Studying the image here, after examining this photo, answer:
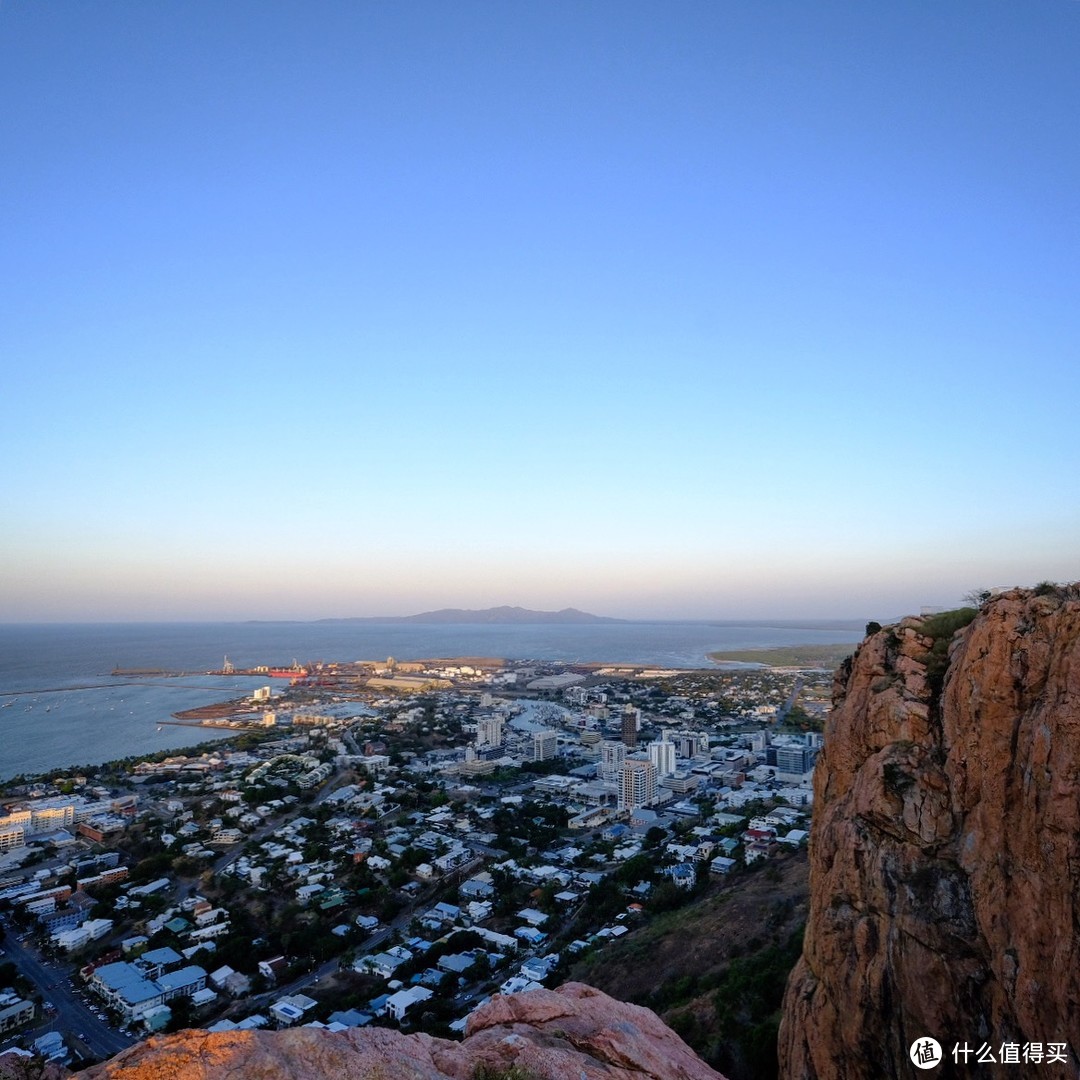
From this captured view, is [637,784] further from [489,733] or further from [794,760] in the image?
[489,733]

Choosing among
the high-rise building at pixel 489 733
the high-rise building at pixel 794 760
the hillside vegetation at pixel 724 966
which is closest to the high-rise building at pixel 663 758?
the high-rise building at pixel 794 760

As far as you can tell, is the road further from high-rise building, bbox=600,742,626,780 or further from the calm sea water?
the calm sea water

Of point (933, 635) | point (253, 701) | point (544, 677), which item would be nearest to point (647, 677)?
point (544, 677)

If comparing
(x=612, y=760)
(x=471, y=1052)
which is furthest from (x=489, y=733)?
(x=471, y=1052)

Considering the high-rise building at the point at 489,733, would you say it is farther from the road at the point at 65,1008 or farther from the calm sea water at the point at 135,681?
the road at the point at 65,1008

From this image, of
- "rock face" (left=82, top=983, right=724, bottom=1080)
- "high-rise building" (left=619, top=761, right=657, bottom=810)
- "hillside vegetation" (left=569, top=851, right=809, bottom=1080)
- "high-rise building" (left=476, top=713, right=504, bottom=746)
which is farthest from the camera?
Answer: "high-rise building" (left=476, top=713, right=504, bottom=746)

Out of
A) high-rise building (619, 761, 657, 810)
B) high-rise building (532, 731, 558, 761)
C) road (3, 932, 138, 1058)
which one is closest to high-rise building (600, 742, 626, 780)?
high-rise building (619, 761, 657, 810)
